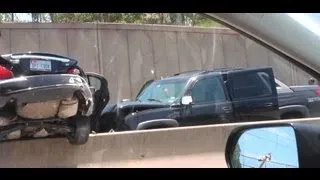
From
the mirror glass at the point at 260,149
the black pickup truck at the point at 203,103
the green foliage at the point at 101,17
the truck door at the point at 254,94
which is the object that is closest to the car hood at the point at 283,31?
the mirror glass at the point at 260,149

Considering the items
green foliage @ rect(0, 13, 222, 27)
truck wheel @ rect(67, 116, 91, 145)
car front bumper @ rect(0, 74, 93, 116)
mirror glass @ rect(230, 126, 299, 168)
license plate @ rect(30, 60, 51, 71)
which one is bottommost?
truck wheel @ rect(67, 116, 91, 145)

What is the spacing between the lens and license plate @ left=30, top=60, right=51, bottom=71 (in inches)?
294

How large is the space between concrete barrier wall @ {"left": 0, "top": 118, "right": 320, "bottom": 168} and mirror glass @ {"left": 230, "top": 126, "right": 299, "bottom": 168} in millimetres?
5086

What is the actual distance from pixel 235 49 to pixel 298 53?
1883cm

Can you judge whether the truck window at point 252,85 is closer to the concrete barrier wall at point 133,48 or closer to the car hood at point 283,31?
the concrete barrier wall at point 133,48

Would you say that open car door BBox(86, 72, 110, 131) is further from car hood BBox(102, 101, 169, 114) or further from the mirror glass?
the mirror glass

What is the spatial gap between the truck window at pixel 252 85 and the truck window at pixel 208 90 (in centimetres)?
31

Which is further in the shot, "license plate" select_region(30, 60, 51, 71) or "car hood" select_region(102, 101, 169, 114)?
"car hood" select_region(102, 101, 169, 114)

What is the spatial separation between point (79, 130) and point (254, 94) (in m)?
3.76

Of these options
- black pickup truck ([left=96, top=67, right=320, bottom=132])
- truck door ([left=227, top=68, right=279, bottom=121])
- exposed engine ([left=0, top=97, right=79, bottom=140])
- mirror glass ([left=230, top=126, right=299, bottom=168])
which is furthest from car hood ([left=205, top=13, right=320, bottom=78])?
truck door ([left=227, top=68, right=279, bottom=121])

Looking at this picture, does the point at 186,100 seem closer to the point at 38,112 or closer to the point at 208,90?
the point at 208,90

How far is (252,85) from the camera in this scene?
1016 centimetres

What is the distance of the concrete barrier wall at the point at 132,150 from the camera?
25.4ft
